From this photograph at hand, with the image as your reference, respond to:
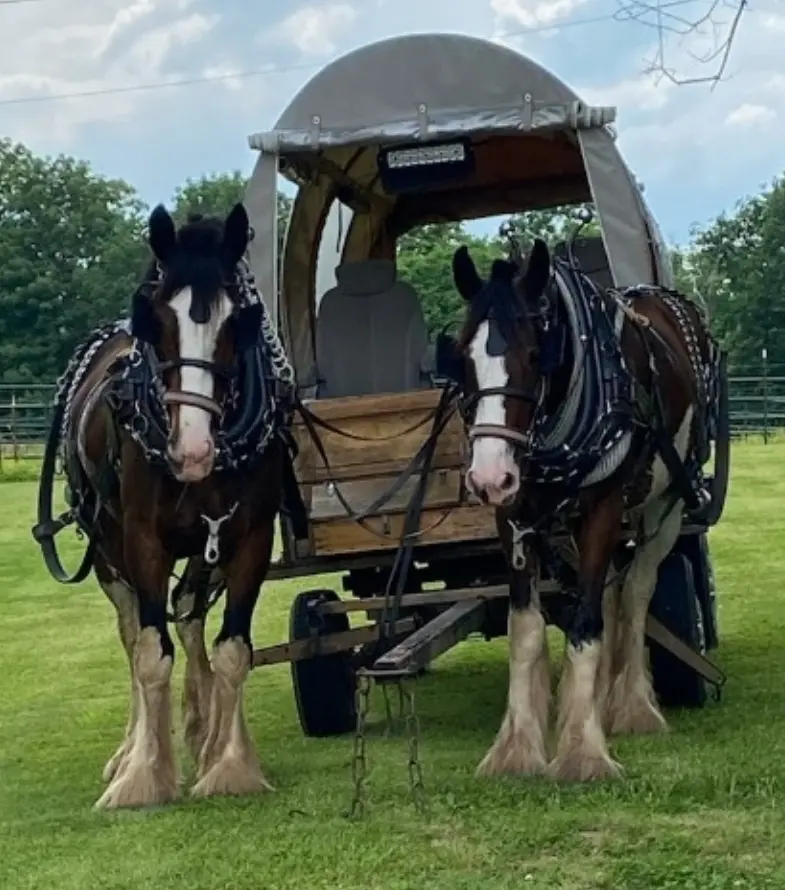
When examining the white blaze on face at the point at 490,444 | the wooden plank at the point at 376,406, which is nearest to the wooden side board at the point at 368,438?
the wooden plank at the point at 376,406

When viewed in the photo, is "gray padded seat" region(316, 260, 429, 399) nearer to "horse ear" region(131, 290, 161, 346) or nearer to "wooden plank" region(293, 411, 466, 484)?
"wooden plank" region(293, 411, 466, 484)

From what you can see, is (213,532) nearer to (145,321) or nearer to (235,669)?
(235,669)

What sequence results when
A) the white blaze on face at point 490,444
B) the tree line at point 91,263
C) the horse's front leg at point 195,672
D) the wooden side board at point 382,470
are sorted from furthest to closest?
1. the tree line at point 91,263
2. the wooden side board at point 382,470
3. the horse's front leg at point 195,672
4. the white blaze on face at point 490,444

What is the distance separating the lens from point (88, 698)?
8805 millimetres

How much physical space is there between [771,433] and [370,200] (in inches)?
948

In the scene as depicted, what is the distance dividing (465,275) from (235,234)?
0.77m

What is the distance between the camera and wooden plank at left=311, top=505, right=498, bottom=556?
6.58 meters

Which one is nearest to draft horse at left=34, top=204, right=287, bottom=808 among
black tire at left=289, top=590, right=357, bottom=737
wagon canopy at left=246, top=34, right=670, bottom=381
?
black tire at left=289, top=590, right=357, bottom=737

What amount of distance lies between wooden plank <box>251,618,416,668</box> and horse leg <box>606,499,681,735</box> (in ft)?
2.85

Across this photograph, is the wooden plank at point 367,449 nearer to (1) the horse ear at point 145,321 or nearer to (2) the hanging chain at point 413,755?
(1) the horse ear at point 145,321

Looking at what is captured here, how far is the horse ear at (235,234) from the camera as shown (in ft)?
18.1

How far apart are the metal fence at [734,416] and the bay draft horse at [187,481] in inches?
990

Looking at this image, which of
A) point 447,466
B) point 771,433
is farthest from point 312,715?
point 771,433

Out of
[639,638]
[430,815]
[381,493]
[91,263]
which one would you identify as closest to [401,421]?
[381,493]
